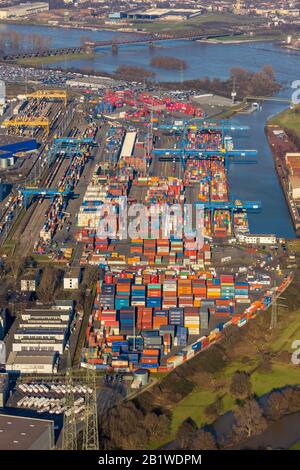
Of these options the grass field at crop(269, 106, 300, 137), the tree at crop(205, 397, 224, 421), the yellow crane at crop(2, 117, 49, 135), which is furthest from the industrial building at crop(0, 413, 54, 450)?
the grass field at crop(269, 106, 300, 137)

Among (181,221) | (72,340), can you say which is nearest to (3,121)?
(181,221)

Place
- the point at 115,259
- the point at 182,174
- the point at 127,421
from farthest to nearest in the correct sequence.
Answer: the point at 182,174
the point at 115,259
the point at 127,421

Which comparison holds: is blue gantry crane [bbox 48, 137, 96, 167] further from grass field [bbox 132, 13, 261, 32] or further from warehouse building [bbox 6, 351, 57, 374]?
grass field [bbox 132, 13, 261, 32]

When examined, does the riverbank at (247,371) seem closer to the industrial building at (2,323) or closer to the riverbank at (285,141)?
the industrial building at (2,323)

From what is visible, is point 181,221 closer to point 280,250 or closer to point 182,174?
point 280,250
